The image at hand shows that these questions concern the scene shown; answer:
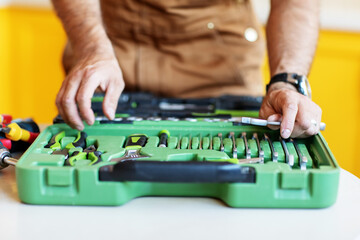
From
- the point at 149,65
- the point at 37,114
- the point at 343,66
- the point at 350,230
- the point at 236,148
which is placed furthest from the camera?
the point at 37,114

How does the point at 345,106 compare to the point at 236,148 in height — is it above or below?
below

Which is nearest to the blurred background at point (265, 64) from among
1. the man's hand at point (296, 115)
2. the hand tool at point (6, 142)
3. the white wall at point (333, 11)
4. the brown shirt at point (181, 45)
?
the white wall at point (333, 11)

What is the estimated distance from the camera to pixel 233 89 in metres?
1.11

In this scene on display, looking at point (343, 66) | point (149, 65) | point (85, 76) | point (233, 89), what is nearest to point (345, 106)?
point (343, 66)

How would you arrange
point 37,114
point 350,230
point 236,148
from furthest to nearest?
point 37,114
point 236,148
point 350,230

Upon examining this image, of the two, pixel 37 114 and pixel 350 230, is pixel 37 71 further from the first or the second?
pixel 350 230

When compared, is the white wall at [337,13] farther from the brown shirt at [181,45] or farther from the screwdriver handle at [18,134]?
the screwdriver handle at [18,134]

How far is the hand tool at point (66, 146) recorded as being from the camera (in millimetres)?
594

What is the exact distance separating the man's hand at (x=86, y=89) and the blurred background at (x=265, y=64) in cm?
124

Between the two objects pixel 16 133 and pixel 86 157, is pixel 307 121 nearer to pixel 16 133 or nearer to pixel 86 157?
pixel 86 157

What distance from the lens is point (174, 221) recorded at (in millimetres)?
492

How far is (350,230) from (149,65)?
698 mm

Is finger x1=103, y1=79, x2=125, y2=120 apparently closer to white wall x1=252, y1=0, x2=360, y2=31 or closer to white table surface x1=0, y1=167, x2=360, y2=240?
white table surface x1=0, y1=167, x2=360, y2=240

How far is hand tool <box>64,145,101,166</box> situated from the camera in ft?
1.82
